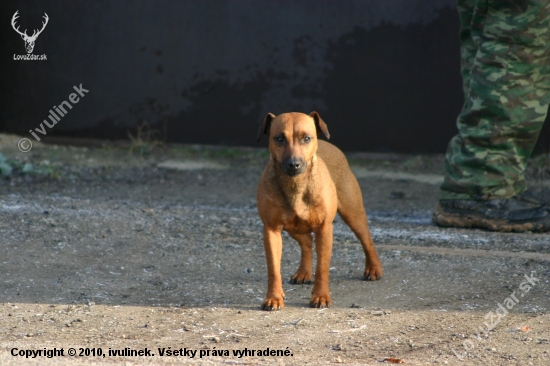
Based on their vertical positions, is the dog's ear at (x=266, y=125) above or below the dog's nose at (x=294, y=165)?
above

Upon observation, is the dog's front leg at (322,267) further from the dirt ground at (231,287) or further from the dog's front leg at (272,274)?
the dog's front leg at (272,274)

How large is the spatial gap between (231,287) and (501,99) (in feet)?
9.18

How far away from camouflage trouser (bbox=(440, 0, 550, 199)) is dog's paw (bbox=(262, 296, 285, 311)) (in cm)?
260

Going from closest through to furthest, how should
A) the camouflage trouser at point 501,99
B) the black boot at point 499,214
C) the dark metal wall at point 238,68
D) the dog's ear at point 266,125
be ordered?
the dog's ear at point 266,125 < the camouflage trouser at point 501,99 < the black boot at point 499,214 < the dark metal wall at point 238,68

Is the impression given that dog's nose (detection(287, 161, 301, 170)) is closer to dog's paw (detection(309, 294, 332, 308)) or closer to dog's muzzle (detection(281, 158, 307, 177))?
dog's muzzle (detection(281, 158, 307, 177))

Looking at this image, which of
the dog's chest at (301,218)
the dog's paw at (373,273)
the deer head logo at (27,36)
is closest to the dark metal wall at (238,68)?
the deer head logo at (27,36)

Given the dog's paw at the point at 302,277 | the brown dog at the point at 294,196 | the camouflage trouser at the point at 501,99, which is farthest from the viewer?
the camouflage trouser at the point at 501,99

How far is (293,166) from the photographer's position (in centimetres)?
411

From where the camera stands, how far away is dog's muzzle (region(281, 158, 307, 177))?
411cm

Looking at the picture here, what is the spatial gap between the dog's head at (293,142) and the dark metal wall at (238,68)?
508cm

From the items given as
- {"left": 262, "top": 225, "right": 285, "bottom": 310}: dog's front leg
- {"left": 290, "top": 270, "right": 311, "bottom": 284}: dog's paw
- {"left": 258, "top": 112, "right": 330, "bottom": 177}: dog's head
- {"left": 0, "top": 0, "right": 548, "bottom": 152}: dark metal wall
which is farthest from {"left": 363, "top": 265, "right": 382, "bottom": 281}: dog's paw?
{"left": 0, "top": 0, "right": 548, "bottom": 152}: dark metal wall

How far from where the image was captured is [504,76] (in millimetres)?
6105

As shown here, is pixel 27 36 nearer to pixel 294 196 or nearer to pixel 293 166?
pixel 294 196

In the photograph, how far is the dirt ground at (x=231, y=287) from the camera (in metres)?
3.64
